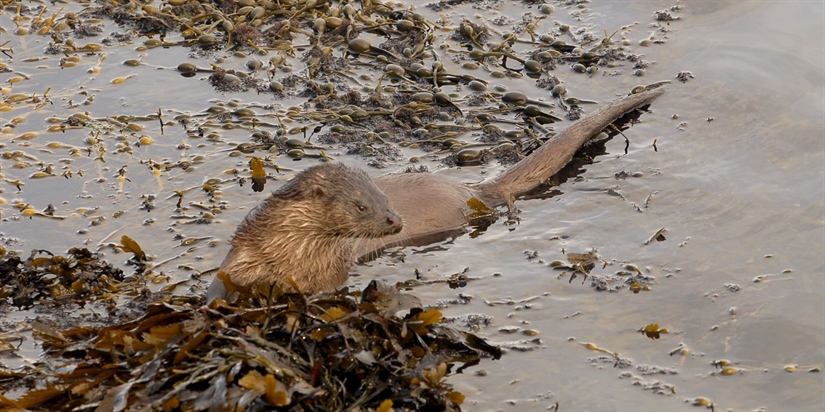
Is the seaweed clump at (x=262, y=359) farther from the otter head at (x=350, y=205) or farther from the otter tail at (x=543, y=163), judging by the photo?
the otter tail at (x=543, y=163)

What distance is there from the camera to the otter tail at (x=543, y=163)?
554 centimetres

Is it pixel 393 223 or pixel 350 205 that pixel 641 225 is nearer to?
pixel 393 223

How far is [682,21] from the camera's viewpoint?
780 centimetres

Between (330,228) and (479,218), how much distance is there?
101 cm

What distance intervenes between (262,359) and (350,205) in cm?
133

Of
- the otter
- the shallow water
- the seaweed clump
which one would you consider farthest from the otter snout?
the seaweed clump

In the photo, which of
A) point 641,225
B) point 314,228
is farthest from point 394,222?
point 641,225

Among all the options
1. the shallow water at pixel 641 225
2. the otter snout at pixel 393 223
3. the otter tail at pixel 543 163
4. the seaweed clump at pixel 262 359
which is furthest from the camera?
the otter tail at pixel 543 163

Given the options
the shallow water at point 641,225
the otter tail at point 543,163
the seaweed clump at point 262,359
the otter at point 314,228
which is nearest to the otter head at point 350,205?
the otter at point 314,228

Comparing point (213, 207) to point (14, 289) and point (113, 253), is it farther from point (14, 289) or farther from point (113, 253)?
point (14, 289)

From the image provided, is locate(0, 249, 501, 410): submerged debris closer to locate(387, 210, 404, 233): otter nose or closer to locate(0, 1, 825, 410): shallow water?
locate(0, 1, 825, 410): shallow water

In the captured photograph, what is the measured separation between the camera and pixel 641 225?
5.39 m

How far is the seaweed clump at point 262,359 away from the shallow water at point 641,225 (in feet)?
1.23

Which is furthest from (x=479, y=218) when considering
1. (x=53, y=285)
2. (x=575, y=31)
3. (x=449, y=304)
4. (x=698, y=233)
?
(x=575, y=31)
